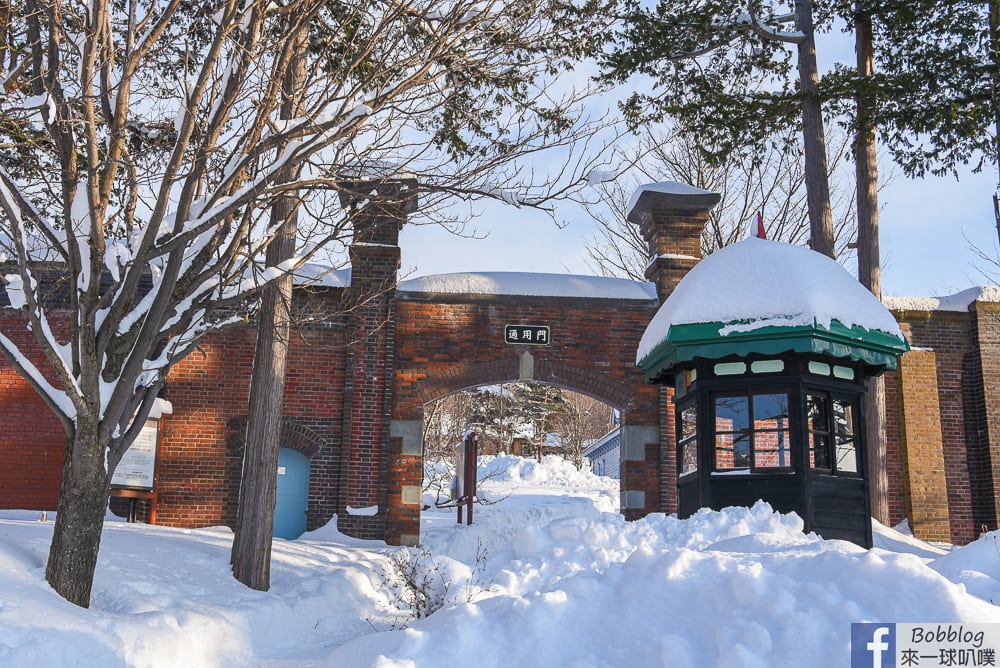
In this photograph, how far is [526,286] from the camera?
1557 centimetres

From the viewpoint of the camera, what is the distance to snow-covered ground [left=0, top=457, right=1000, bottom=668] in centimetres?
466

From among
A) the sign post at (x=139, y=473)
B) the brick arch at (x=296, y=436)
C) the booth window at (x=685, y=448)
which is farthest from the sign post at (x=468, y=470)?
the booth window at (x=685, y=448)

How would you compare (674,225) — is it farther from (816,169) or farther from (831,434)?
(831,434)

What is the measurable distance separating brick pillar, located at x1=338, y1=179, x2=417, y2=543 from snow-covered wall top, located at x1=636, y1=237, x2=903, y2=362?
19.9 feet

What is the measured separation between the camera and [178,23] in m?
10.6

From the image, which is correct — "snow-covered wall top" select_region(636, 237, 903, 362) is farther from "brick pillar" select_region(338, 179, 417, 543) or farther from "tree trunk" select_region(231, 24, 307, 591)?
"brick pillar" select_region(338, 179, 417, 543)

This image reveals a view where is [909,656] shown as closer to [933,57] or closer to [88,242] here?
[88,242]

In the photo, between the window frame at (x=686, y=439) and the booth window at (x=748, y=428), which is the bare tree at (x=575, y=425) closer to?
the window frame at (x=686, y=439)

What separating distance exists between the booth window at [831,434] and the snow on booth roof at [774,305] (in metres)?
0.66

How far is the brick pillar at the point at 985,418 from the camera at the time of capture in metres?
15.6

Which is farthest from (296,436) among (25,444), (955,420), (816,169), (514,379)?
(955,420)

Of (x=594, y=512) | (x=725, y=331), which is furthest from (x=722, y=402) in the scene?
(x=594, y=512)

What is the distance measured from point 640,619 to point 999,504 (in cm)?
1320

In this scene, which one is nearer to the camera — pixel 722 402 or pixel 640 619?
pixel 640 619
